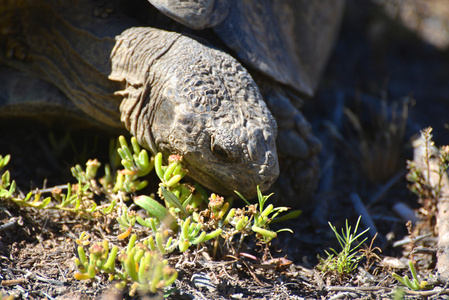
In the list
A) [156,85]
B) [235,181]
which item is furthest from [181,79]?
[235,181]

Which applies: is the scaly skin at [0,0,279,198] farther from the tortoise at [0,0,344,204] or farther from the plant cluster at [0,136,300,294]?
the plant cluster at [0,136,300,294]

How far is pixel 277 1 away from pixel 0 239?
2.27 meters

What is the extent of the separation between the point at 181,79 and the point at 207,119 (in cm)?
26

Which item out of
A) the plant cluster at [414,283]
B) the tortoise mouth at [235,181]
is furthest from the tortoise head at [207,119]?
the plant cluster at [414,283]

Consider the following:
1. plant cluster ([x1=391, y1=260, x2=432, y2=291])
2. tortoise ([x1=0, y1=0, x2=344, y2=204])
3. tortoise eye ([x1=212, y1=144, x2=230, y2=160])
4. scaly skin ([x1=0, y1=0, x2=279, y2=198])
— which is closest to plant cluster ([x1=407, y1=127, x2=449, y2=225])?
tortoise ([x1=0, y1=0, x2=344, y2=204])

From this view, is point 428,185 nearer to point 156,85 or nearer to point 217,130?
point 217,130

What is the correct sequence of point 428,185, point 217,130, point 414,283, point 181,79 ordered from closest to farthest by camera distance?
1. point 414,283
2. point 217,130
3. point 181,79
4. point 428,185

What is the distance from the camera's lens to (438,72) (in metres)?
4.44

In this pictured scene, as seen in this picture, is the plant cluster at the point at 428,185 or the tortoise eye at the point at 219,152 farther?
the plant cluster at the point at 428,185

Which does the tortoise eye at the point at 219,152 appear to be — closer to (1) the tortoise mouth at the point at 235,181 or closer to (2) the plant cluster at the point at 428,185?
(1) the tortoise mouth at the point at 235,181

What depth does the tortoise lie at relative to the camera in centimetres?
204

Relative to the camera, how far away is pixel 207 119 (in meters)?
2.01

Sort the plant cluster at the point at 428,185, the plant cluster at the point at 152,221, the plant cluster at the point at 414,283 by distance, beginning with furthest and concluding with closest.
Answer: the plant cluster at the point at 428,185
the plant cluster at the point at 414,283
the plant cluster at the point at 152,221

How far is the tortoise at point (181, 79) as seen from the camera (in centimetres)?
204
